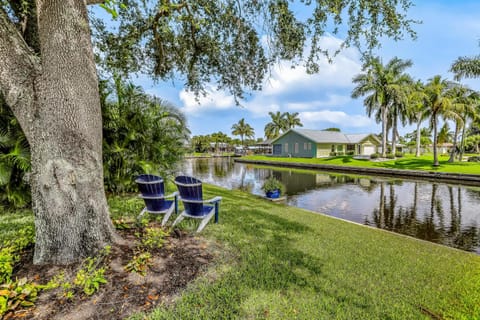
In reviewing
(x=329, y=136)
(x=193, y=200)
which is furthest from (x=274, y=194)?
(x=329, y=136)

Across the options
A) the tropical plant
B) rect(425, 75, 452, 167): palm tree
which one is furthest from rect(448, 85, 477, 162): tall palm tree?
the tropical plant

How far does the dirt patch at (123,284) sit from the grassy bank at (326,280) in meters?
0.19

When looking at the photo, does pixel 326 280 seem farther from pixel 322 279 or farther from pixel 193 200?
pixel 193 200

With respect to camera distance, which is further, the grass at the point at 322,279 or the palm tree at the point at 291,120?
the palm tree at the point at 291,120

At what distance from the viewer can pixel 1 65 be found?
91.4 inches

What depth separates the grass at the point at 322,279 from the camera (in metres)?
2.13

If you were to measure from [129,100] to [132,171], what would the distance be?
7.16ft

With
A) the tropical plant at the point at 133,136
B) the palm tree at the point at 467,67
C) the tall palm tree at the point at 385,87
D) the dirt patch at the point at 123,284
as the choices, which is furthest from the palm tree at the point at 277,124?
the dirt patch at the point at 123,284

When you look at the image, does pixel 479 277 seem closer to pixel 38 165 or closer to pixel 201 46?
pixel 38 165

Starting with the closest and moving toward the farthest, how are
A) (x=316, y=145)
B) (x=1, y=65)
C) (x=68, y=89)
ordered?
(x=1, y=65), (x=68, y=89), (x=316, y=145)

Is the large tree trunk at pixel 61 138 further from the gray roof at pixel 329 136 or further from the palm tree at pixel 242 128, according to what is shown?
the palm tree at pixel 242 128

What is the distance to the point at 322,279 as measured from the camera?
2693 millimetres

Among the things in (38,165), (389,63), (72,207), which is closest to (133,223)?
(72,207)

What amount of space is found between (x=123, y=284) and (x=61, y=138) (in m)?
1.70
